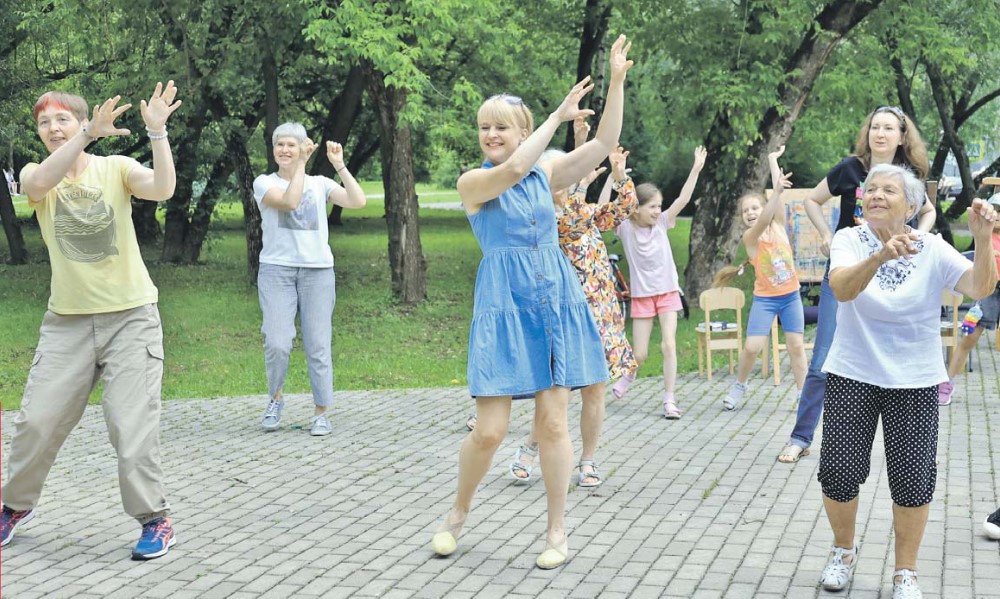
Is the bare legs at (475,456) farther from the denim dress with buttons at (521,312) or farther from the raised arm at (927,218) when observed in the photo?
the raised arm at (927,218)

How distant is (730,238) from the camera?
17312 millimetres

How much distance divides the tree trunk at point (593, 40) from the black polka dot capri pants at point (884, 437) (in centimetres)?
1454

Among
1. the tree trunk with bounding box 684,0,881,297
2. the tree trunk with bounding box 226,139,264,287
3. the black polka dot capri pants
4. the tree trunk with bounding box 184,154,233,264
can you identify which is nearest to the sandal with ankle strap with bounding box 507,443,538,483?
the black polka dot capri pants

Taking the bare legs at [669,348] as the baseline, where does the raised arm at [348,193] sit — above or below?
above

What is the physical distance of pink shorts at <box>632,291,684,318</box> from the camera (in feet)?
31.0

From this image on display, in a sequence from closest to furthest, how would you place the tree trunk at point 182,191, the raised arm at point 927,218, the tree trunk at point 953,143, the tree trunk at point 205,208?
the raised arm at point 927,218 < the tree trunk at point 182,191 < the tree trunk at point 205,208 < the tree trunk at point 953,143

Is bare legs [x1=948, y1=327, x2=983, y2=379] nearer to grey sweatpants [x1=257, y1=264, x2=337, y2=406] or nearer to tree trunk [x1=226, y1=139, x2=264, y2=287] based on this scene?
grey sweatpants [x1=257, y1=264, x2=337, y2=406]

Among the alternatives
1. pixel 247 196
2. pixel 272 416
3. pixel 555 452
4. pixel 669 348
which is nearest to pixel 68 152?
pixel 555 452

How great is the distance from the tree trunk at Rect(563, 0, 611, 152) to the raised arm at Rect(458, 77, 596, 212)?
14070mm

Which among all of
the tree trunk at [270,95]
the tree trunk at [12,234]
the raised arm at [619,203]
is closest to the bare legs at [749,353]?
the raised arm at [619,203]

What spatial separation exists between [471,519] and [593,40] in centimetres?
1567

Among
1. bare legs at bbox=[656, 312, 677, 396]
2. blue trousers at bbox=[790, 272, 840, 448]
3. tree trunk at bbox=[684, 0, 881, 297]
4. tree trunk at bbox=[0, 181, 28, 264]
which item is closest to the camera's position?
blue trousers at bbox=[790, 272, 840, 448]

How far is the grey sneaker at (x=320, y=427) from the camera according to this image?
875 cm

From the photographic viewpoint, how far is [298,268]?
865 cm
